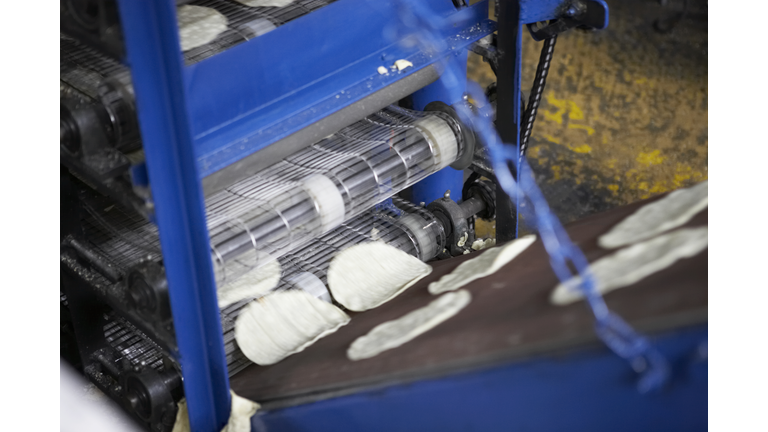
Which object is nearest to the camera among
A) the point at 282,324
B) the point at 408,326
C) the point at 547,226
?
the point at 547,226

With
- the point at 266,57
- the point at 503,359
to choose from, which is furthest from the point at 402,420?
the point at 266,57

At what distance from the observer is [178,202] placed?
1.32 meters

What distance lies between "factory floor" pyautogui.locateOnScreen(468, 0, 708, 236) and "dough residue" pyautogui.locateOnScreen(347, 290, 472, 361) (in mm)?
1565

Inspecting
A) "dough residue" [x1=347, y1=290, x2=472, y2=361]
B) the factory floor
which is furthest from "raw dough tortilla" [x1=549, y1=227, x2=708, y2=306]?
the factory floor

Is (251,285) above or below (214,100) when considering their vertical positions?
below

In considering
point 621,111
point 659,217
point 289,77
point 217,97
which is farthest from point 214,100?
point 621,111

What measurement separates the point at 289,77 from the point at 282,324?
536 mm

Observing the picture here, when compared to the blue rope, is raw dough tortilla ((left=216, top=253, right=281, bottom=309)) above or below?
below

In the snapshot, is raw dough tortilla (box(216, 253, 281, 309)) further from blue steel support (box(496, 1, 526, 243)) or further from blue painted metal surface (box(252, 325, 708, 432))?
blue steel support (box(496, 1, 526, 243))

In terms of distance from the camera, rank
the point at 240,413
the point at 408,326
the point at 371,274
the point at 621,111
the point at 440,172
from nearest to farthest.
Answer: the point at 408,326 → the point at 240,413 → the point at 371,274 → the point at 440,172 → the point at 621,111

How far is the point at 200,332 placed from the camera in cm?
148

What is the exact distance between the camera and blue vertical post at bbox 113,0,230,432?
3.83ft

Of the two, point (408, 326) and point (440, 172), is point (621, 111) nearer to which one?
point (440, 172)

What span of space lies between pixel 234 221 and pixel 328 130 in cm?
28
